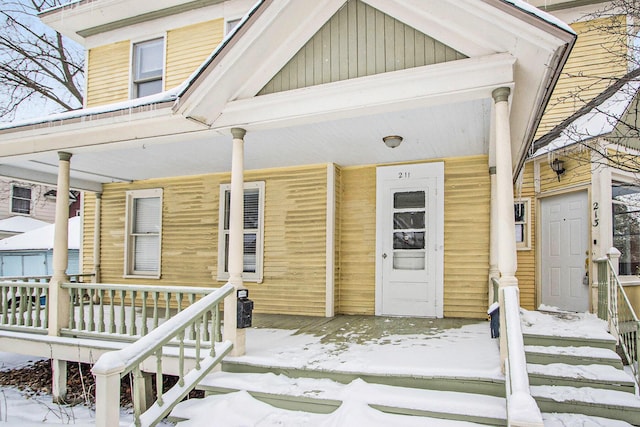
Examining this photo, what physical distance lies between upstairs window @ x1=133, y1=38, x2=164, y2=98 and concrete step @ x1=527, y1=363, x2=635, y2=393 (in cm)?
828

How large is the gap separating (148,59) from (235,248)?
6.26 meters

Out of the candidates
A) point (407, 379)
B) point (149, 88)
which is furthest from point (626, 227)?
point (149, 88)

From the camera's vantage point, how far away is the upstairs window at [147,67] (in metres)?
8.60

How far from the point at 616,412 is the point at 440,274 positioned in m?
3.26

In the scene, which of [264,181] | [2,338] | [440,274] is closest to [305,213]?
[264,181]

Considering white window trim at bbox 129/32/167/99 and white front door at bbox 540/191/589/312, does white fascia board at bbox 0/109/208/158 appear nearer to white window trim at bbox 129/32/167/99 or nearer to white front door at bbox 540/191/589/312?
white window trim at bbox 129/32/167/99

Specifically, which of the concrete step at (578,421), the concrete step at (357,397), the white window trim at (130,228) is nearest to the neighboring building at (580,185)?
the concrete step at (578,421)

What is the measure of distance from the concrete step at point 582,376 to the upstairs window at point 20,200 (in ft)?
65.7

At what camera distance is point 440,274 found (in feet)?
20.9

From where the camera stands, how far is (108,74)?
29.1ft

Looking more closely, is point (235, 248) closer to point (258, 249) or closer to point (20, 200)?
point (258, 249)

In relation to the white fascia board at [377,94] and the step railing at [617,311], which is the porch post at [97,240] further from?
the step railing at [617,311]

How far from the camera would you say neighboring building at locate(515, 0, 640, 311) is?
574 centimetres

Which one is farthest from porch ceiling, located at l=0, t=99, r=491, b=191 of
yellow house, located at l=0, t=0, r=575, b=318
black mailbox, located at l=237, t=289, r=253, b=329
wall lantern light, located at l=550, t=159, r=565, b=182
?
black mailbox, located at l=237, t=289, r=253, b=329
